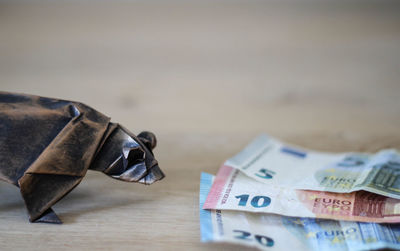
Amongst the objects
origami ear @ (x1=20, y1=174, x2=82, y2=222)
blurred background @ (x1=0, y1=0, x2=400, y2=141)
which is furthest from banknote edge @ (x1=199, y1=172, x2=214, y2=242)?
blurred background @ (x1=0, y1=0, x2=400, y2=141)

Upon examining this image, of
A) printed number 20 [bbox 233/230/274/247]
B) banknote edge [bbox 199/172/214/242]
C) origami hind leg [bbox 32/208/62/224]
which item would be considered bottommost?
origami hind leg [bbox 32/208/62/224]

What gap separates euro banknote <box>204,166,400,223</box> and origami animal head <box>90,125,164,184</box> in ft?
0.36

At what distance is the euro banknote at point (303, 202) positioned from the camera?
0.67 metres

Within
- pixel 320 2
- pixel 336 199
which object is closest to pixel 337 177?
pixel 336 199

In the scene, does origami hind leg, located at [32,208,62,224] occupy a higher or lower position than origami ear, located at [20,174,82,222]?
lower

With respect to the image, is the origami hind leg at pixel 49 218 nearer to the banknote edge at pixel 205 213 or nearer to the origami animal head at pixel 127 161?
the origami animal head at pixel 127 161

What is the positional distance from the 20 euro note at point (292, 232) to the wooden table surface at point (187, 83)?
0.10 ft

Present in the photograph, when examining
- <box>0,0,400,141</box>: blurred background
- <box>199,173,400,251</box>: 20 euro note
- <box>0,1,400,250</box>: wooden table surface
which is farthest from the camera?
<box>0,0,400,141</box>: blurred background

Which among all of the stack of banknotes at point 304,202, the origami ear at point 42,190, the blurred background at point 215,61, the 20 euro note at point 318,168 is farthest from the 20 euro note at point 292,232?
the blurred background at point 215,61

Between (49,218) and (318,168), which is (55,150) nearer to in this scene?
(49,218)

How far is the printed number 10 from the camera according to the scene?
0.70 metres

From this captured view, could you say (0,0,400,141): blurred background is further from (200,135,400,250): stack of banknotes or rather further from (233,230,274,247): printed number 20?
(233,230,274,247): printed number 20

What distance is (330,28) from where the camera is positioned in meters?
1.98

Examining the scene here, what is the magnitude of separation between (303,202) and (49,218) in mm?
411
